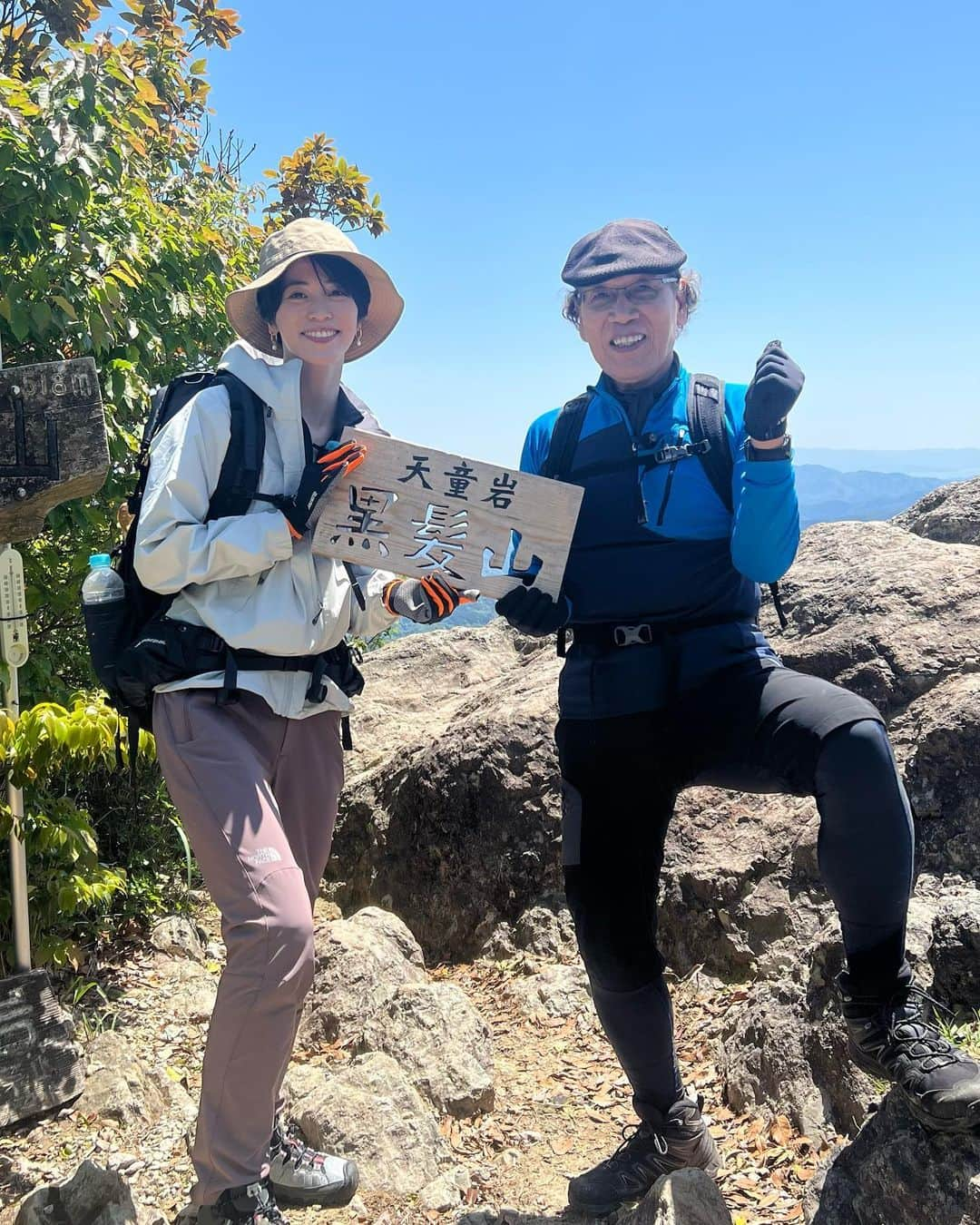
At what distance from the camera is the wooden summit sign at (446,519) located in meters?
3.07

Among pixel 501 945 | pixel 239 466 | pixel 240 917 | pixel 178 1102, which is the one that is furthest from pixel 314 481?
pixel 501 945

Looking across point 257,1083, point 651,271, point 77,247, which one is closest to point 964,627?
point 651,271

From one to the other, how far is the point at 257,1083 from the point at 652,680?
1.59 metres

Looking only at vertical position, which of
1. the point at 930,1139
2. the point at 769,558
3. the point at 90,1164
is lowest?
the point at 90,1164

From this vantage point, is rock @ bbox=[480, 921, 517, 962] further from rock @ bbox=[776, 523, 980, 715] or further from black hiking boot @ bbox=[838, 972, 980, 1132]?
black hiking boot @ bbox=[838, 972, 980, 1132]

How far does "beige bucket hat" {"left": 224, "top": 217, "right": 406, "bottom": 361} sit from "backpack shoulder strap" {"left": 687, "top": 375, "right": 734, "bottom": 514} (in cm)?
119

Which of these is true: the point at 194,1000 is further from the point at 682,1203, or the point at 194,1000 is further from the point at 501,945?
the point at 682,1203

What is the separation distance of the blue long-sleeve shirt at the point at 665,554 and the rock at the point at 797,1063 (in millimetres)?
1500

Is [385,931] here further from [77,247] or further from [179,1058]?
[77,247]

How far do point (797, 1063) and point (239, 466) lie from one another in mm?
2861

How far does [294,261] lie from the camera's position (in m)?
3.14

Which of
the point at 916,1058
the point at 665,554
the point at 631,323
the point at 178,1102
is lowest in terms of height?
the point at 178,1102

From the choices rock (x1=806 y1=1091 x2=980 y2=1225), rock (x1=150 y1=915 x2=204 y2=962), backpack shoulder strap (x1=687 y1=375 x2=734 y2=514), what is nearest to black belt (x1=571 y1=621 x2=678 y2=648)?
backpack shoulder strap (x1=687 y1=375 x2=734 y2=514)

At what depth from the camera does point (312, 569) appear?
3.02m
